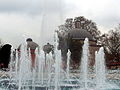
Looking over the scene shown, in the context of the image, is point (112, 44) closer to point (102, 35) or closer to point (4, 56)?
point (102, 35)

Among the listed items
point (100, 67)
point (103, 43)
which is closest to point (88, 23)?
point (103, 43)

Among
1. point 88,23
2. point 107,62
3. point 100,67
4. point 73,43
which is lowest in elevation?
point 100,67

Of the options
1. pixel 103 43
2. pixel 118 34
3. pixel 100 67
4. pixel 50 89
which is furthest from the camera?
pixel 103 43

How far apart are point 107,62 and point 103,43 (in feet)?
10.3

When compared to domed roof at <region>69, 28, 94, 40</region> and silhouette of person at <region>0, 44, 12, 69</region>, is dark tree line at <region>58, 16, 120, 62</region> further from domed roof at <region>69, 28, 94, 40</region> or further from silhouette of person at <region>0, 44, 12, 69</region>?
silhouette of person at <region>0, 44, 12, 69</region>

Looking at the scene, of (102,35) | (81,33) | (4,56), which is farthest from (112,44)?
(4,56)

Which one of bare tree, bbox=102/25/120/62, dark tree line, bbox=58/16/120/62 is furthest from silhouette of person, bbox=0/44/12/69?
bare tree, bbox=102/25/120/62

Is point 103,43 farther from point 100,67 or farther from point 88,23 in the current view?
point 100,67

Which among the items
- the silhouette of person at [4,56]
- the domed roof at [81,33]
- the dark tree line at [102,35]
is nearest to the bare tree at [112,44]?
the dark tree line at [102,35]

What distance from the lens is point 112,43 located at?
157ft

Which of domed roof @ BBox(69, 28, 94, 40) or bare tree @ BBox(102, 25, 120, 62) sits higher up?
domed roof @ BBox(69, 28, 94, 40)

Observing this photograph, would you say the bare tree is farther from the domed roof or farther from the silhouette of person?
the silhouette of person

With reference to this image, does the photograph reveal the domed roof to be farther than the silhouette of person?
Yes

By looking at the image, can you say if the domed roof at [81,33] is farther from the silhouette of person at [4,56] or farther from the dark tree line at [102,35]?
the silhouette of person at [4,56]
